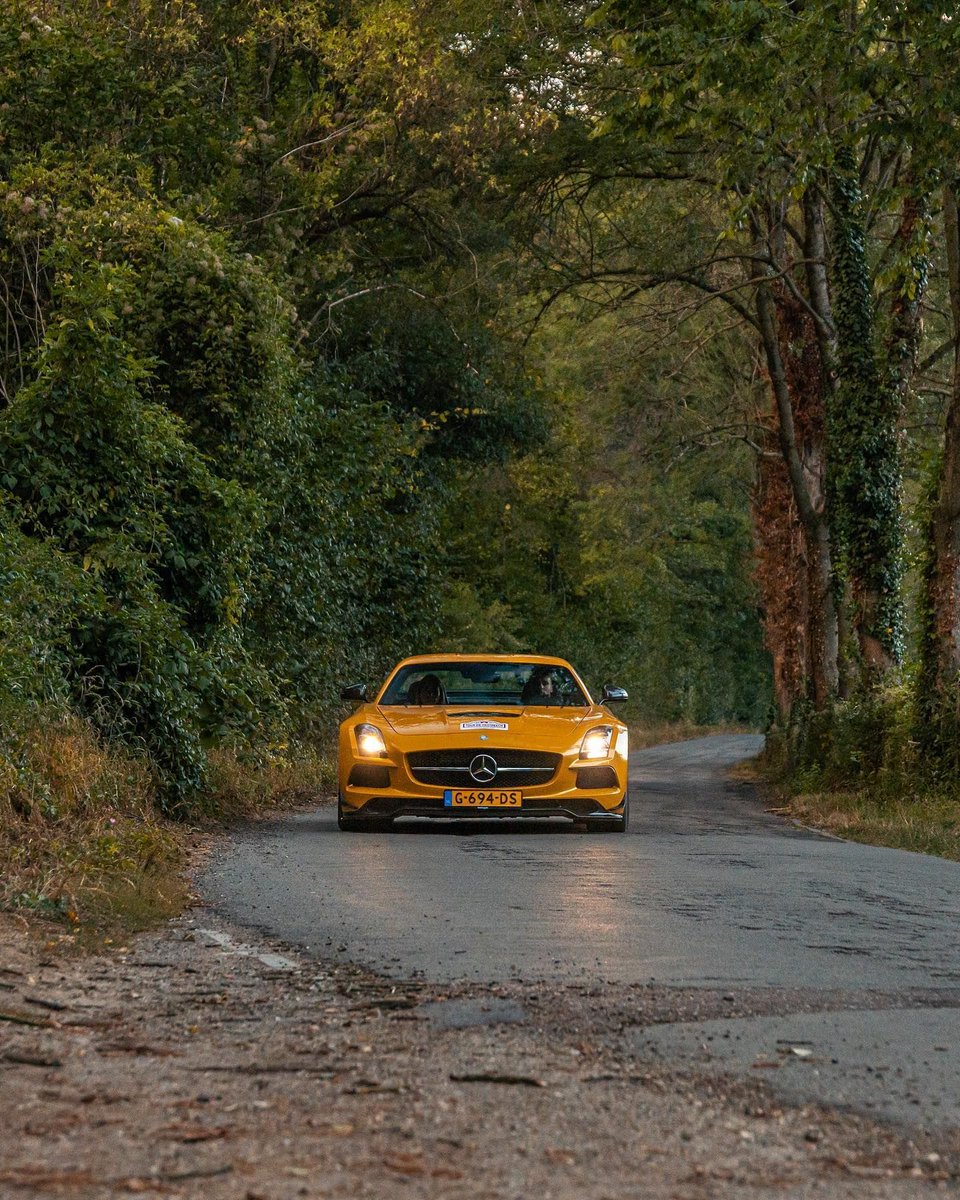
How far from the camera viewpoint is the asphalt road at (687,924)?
19.3ft

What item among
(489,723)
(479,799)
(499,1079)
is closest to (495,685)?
(489,723)

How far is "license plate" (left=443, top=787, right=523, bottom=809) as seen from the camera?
606 inches

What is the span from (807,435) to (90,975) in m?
25.8

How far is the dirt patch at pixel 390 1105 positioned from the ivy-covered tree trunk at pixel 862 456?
17.4 meters

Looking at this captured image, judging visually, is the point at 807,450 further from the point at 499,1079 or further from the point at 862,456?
the point at 499,1079

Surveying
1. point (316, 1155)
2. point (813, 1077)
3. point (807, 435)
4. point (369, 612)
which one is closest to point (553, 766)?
point (813, 1077)

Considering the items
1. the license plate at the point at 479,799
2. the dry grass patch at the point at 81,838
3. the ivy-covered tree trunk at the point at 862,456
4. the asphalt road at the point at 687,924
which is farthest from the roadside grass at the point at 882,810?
the dry grass patch at the point at 81,838

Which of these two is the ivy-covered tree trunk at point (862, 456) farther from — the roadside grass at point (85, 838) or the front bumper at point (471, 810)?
the roadside grass at point (85, 838)

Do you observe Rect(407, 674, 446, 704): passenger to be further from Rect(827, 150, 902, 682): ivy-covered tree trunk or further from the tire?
Rect(827, 150, 902, 682): ivy-covered tree trunk

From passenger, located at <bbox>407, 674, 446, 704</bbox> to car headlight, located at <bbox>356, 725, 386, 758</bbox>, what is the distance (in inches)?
45.6

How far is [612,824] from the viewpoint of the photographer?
53.5ft

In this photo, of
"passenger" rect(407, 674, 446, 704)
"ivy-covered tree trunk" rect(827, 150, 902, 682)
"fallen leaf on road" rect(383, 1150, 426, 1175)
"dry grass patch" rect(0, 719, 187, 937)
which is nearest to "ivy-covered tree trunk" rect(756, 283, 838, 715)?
"ivy-covered tree trunk" rect(827, 150, 902, 682)

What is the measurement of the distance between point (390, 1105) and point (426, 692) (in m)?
12.0

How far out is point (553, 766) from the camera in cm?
1552
